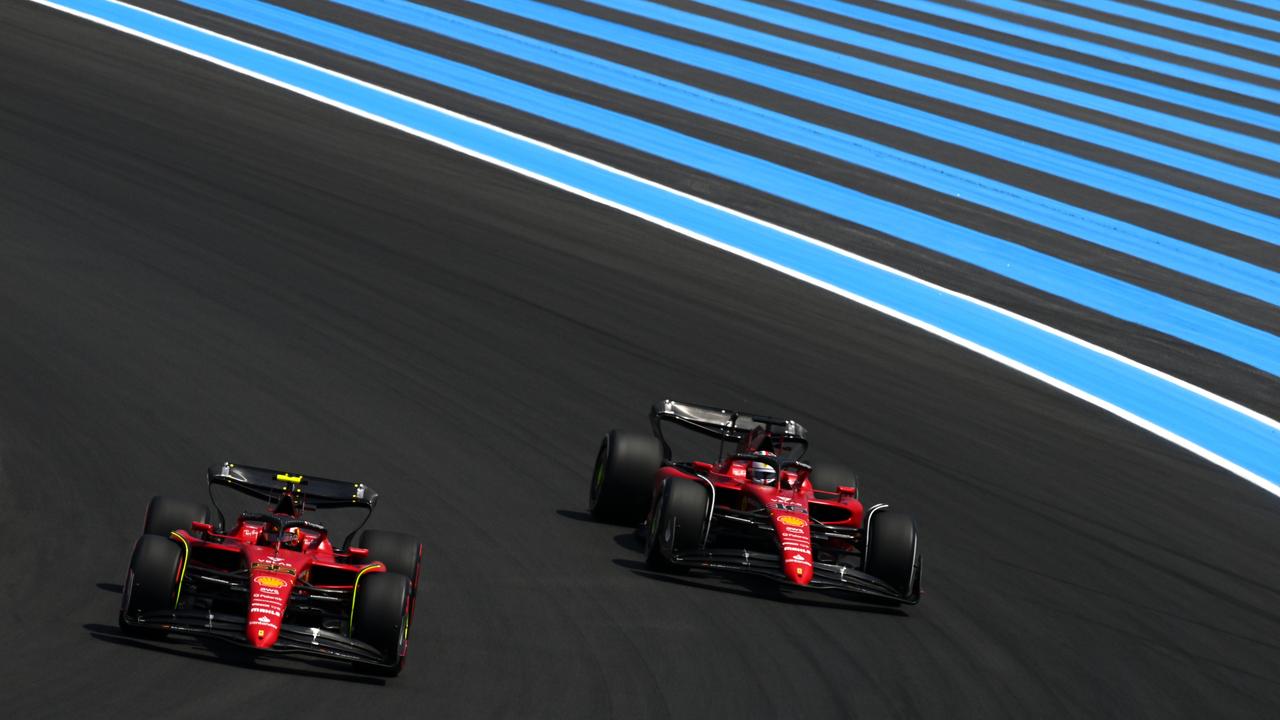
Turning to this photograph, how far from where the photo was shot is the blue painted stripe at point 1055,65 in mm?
20859

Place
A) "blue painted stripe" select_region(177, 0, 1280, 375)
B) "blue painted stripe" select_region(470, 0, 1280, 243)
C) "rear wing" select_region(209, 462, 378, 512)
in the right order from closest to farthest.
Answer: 1. "rear wing" select_region(209, 462, 378, 512)
2. "blue painted stripe" select_region(177, 0, 1280, 375)
3. "blue painted stripe" select_region(470, 0, 1280, 243)

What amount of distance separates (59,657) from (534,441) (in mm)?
4695

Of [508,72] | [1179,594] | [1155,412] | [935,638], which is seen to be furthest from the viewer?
[508,72]

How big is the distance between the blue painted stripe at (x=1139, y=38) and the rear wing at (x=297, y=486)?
58.7ft

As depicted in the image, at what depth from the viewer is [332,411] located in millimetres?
10695

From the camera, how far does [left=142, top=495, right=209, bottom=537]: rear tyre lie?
23.9ft

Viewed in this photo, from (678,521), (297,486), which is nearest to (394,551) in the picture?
(297,486)

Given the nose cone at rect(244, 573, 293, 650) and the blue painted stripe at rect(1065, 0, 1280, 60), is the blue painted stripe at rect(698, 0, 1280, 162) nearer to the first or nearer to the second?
the blue painted stripe at rect(1065, 0, 1280, 60)

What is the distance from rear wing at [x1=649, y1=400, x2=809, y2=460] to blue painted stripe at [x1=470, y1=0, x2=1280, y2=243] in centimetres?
947

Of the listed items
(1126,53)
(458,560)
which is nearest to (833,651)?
(458,560)

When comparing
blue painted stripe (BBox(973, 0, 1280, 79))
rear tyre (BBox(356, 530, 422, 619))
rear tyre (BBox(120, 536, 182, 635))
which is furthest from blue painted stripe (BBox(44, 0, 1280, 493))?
blue painted stripe (BBox(973, 0, 1280, 79))

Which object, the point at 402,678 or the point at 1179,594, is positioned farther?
the point at 1179,594

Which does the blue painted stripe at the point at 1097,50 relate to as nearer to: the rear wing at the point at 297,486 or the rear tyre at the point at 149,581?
the rear wing at the point at 297,486

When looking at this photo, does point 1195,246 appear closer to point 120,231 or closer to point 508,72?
point 508,72
